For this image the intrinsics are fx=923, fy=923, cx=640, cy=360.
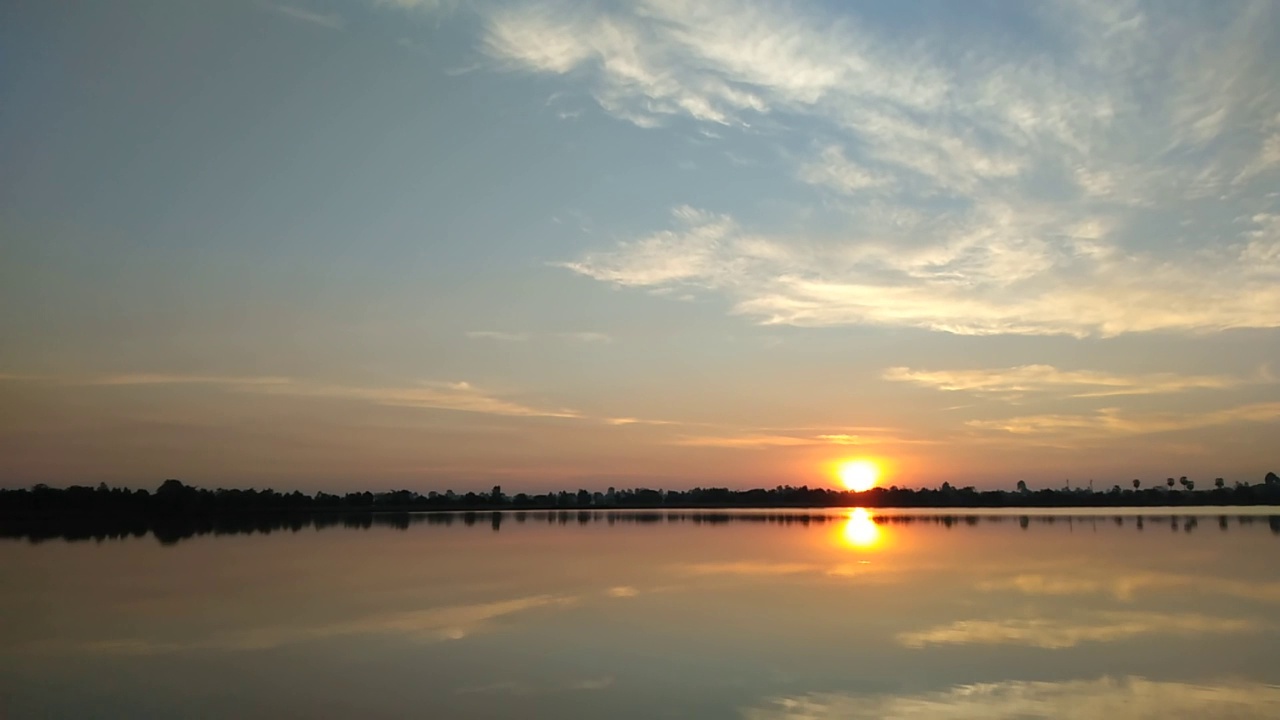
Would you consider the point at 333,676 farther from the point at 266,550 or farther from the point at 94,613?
the point at 266,550

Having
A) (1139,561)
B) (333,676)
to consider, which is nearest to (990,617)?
(333,676)

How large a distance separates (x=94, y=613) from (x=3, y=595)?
4.77 metres

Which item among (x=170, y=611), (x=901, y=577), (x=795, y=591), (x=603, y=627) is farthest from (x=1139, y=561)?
(x=170, y=611)

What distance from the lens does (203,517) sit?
8519 centimetres

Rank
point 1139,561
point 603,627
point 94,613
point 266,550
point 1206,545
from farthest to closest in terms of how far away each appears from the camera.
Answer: point 266,550, point 1206,545, point 1139,561, point 94,613, point 603,627

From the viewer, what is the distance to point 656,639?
14.5 meters

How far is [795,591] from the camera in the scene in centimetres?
2023

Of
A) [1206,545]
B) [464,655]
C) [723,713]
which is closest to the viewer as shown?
[723,713]

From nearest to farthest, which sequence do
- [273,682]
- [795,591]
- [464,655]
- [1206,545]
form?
[273,682] < [464,655] < [795,591] < [1206,545]

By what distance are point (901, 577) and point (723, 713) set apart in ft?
46.4

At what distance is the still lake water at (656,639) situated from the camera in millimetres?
10734

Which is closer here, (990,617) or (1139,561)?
(990,617)

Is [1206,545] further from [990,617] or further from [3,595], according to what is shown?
[3,595]

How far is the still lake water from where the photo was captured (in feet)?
35.2
